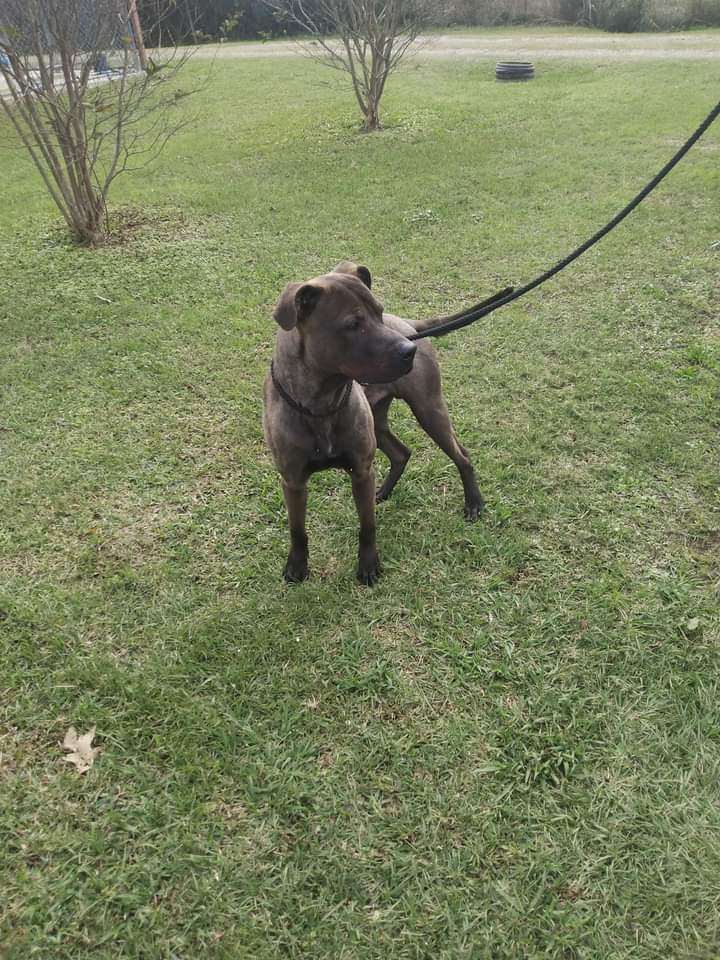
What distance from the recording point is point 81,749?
7.75 feet

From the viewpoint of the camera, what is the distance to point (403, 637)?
2727mm

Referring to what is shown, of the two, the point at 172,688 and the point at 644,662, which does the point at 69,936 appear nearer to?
the point at 172,688

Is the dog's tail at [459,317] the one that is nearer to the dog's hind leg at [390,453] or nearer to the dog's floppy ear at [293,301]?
the dog's hind leg at [390,453]

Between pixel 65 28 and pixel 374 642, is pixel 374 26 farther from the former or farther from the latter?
pixel 374 642

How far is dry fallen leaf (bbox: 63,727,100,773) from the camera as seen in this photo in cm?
231

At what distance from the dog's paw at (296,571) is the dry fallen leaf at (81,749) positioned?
1005 millimetres

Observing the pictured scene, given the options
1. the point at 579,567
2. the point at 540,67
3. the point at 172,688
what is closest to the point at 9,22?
the point at 172,688

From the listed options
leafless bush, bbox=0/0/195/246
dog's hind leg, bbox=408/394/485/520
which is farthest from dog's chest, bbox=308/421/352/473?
leafless bush, bbox=0/0/195/246

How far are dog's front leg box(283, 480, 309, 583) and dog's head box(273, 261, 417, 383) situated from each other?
66cm

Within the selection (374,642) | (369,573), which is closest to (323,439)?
(369,573)

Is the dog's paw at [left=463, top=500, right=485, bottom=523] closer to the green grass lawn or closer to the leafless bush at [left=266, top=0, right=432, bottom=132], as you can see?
the green grass lawn

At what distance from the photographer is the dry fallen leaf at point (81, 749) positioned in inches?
91.1

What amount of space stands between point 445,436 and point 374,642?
1.01 m

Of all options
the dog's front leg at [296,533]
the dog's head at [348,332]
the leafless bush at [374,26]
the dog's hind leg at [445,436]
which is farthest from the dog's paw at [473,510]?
the leafless bush at [374,26]
